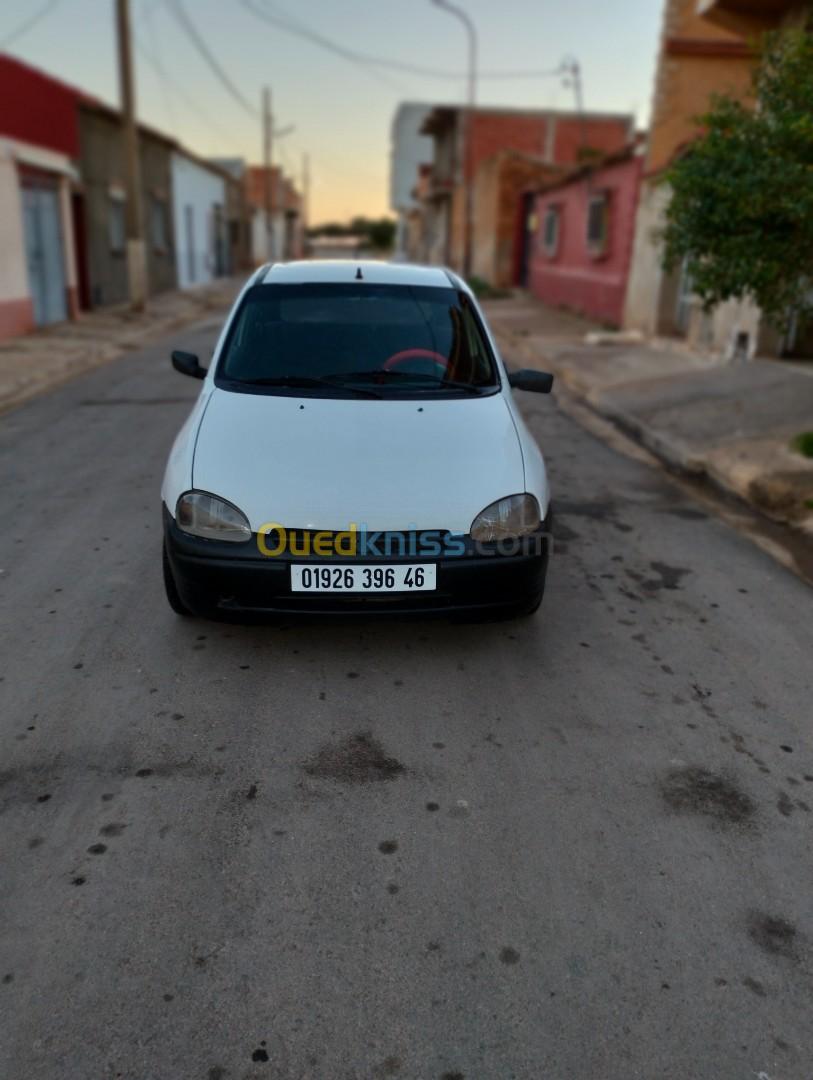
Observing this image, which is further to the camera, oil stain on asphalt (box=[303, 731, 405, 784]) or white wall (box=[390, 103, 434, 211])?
white wall (box=[390, 103, 434, 211])

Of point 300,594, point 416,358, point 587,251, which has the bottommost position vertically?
A: point 300,594

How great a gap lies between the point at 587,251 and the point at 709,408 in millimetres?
13352

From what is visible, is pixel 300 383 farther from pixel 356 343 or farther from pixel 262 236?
pixel 262 236

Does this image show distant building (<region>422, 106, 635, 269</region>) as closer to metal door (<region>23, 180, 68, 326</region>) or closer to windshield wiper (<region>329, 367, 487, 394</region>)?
metal door (<region>23, 180, 68, 326</region>)

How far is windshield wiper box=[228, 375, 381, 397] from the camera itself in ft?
14.5

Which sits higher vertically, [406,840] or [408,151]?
[408,151]

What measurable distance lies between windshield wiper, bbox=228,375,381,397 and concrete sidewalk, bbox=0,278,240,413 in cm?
664

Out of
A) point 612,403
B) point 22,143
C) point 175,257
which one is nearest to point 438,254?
point 175,257

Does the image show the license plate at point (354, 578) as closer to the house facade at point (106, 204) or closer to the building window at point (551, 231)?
the house facade at point (106, 204)

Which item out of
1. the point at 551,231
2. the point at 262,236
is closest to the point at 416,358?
the point at 551,231

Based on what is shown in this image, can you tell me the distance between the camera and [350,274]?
17.2ft

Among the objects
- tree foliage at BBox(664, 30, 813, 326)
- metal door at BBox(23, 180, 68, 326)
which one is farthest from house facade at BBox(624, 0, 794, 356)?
metal door at BBox(23, 180, 68, 326)

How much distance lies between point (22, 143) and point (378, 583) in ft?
52.1

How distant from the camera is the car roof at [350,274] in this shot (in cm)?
516
